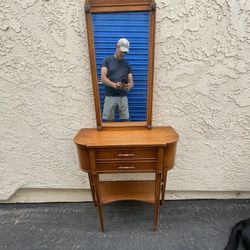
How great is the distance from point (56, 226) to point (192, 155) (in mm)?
1112

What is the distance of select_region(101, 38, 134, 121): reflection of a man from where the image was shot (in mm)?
1265

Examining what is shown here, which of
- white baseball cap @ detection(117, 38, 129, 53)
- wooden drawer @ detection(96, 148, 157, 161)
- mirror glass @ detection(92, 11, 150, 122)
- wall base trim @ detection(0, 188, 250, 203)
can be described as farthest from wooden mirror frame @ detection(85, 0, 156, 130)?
wall base trim @ detection(0, 188, 250, 203)

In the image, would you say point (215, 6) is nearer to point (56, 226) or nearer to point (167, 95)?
point (167, 95)

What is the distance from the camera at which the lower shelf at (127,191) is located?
1.43 m

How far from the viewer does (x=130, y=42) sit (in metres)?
1.25

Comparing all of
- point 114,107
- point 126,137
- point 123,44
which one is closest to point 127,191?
point 126,137

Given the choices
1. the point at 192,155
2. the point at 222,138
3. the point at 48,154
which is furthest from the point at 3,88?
the point at 222,138

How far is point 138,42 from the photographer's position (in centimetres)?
125

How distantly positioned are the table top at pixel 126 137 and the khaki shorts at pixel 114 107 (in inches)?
3.6

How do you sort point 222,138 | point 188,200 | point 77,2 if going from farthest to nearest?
point 188,200 → point 222,138 → point 77,2

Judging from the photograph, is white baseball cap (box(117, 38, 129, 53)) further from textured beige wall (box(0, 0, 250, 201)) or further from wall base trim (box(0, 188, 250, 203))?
wall base trim (box(0, 188, 250, 203))

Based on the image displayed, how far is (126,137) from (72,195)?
2.62 feet

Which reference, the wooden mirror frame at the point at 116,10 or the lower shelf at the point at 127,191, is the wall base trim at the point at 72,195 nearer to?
the lower shelf at the point at 127,191

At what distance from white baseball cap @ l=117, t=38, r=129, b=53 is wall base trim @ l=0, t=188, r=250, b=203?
1.10 m
